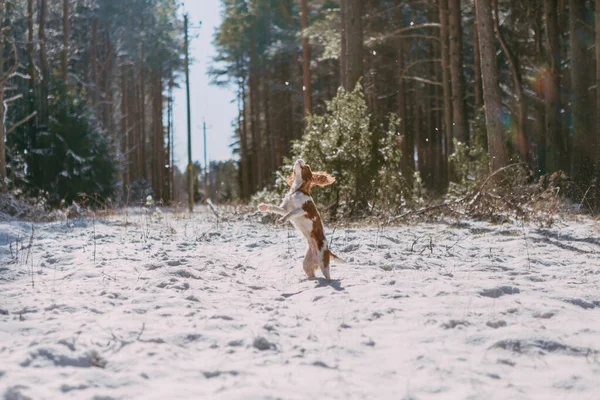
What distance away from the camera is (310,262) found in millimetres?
6395

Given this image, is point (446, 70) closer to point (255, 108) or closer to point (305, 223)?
point (305, 223)

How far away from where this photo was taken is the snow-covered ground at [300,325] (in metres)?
3.22

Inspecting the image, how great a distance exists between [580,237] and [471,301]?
17.0 ft

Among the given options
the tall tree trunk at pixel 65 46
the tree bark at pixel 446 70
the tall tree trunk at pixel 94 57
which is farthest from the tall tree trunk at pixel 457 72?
the tall tree trunk at pixel 94 57

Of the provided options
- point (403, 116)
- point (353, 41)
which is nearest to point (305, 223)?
point (353, 41)

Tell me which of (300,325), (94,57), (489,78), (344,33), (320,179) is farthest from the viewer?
(94,57)

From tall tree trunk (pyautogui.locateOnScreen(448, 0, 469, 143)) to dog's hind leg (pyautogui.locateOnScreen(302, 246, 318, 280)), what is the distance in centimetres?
1292

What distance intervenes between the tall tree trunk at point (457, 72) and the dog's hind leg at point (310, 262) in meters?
12.9

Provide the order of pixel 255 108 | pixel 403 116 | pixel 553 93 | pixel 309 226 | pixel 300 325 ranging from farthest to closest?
1. pixel 255 108
2. pixel 403 116
3. pixel 553 93
4. pixel 309 226
5. pixel 300 325

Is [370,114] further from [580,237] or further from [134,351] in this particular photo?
[134,351]

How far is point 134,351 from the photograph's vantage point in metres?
3.74

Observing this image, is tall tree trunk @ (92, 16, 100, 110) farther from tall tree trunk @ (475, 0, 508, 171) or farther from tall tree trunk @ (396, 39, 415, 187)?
tall tree trunk @ (475, 0, 508, 171)

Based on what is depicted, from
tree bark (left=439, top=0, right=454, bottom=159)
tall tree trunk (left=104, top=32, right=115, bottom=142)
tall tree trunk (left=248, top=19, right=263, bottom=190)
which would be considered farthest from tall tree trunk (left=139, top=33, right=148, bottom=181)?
tree bark (left=439, top=0, right=454, bottom=159)

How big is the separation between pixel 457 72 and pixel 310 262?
13284mm
